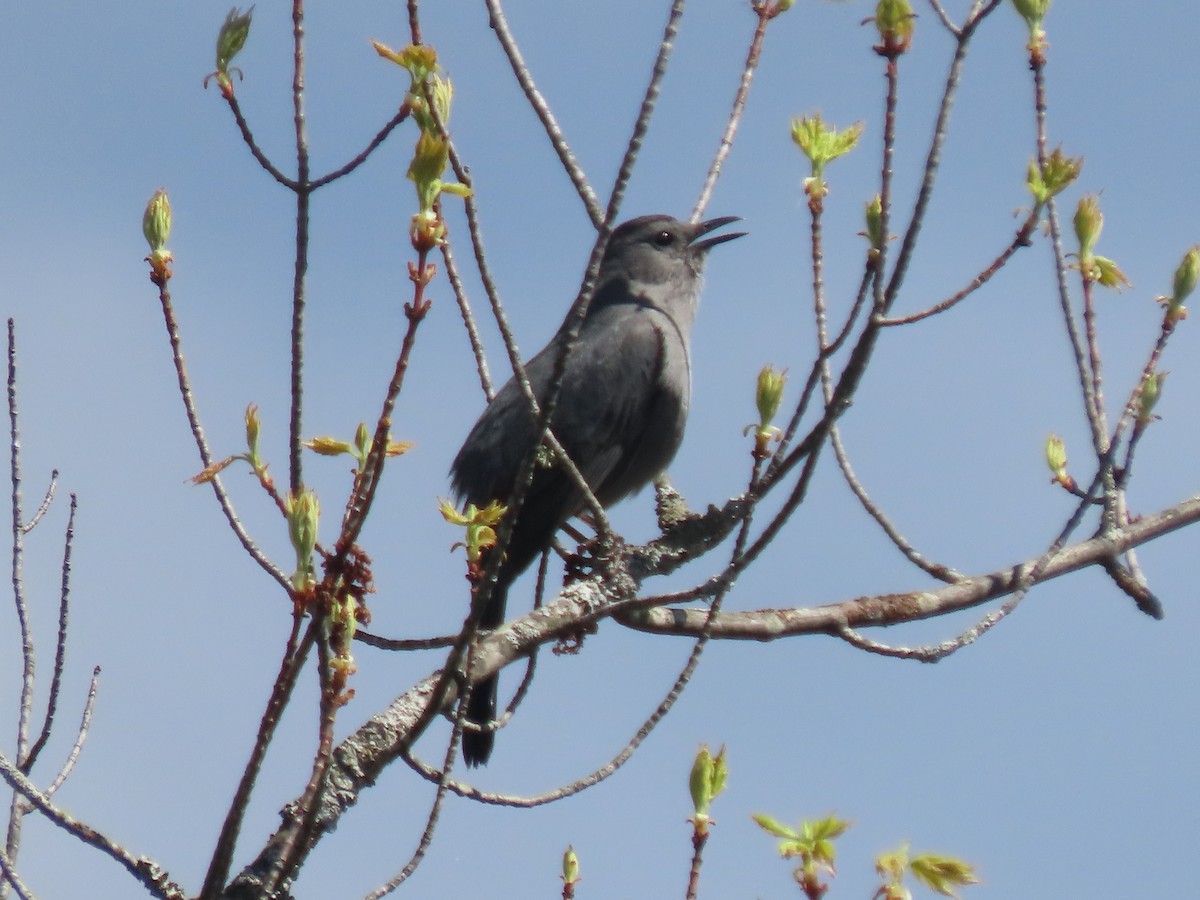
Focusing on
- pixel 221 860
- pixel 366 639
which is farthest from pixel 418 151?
pixel 366 639

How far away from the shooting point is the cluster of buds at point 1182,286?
461 cm

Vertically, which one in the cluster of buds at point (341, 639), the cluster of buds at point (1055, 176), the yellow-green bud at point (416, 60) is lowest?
the cluster of buds at point (341, 639)

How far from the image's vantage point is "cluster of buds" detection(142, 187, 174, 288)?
3342 millimetres

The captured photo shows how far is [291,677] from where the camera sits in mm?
2523

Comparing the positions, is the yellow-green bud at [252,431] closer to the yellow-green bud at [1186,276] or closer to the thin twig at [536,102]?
the thin twig at [536,102]

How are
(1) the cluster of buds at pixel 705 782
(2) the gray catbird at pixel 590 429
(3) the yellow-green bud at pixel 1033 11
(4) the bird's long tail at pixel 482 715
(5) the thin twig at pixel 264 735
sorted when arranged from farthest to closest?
(2) the gray catbird at pixel 590 429
(4) the bird's long tail at pixel 482 715
(3) the yellow-green bud at pixel 1033 11
(1) the cluster of buds at pixel 705 782
(5) the thin twig at pixel 264 735

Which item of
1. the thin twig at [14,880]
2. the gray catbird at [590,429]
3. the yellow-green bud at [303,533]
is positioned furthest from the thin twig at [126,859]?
the gray catbird at [590,429]

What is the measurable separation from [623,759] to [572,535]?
10.8 feet

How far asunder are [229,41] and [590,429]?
147 inches

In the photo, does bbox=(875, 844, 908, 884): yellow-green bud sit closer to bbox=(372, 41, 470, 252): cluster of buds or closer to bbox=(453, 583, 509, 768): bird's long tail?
bbox=(372, 41, 470, 252): cluster of buds

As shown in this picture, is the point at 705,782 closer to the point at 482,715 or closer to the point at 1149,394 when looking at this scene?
the point at 1149,394

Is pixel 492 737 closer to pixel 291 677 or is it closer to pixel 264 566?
pixel 264 566

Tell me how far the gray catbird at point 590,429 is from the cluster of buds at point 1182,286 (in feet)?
8.26

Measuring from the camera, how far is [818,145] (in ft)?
12.8
